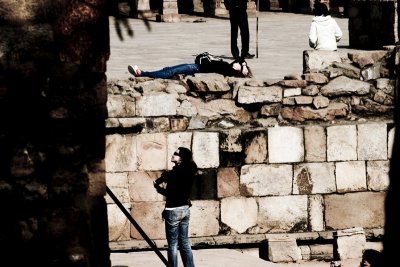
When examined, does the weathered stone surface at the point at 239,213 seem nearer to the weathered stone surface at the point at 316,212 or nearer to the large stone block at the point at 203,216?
the large stone block at the point at 203,216

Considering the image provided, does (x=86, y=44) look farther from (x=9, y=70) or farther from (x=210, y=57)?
(x=210, y=57)

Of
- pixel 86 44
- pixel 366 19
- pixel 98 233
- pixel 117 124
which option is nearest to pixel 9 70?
pixel 86 44

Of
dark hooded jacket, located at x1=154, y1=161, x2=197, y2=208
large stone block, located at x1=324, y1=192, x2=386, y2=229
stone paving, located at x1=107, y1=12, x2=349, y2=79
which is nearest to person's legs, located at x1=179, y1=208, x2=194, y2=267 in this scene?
dark hooded jacket, located at x1=154, y1=161, x2=197, y2=208

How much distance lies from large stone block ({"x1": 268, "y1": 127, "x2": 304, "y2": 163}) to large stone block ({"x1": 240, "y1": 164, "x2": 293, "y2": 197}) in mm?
121

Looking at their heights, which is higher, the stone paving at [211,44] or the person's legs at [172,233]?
the stone paving at [211,44]

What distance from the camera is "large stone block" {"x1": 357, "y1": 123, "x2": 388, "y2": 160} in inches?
659

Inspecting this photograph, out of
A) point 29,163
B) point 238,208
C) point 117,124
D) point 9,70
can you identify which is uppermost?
point 9,70

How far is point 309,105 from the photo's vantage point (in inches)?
656

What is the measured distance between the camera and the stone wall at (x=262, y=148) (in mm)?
16312

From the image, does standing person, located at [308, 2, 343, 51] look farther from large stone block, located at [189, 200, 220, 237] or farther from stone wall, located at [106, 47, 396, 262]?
large stone block, located at [189, 200, 220, 237]

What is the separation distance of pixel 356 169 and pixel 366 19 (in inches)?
240

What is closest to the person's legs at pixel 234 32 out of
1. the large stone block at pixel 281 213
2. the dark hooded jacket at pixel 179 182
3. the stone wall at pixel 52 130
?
the large stone block at pixel 281 213

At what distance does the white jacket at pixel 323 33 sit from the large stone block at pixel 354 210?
3.11 metres

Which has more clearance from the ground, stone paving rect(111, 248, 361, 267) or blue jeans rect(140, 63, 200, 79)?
blue jeans rect(140, 63, 200, 79)
